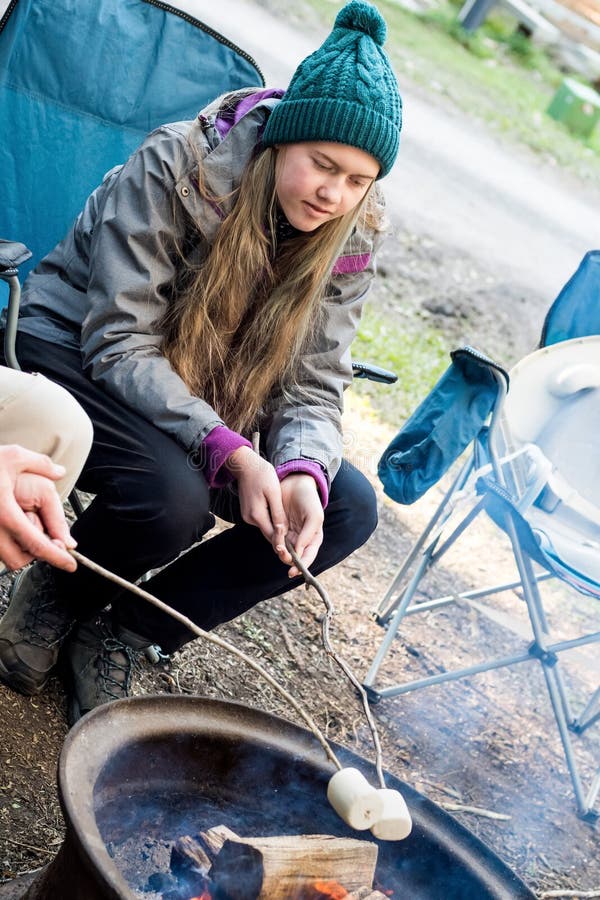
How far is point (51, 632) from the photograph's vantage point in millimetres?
2148

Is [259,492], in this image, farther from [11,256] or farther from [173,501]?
[11,256]

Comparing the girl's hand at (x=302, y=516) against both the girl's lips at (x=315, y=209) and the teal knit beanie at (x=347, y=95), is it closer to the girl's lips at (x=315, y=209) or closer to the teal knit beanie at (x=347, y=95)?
the girl's lips at (x=315, y=209)

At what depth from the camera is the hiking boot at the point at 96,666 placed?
84.3 inches

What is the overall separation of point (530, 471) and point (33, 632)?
1.46m

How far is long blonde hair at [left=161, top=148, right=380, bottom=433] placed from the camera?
80.0 inches

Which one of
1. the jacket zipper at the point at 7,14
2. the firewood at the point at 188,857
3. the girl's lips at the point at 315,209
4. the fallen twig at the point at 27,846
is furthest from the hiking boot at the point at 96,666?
the jacket zipper at the point at 7,14

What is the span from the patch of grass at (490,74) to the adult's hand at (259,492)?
8638mm

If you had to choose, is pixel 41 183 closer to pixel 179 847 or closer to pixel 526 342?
pixel 179 847

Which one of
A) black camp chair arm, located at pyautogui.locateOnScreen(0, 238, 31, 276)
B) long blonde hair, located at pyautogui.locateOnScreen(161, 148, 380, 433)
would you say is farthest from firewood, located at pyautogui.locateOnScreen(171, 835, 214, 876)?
black camp chair arm, located at pyautogui.locateOnScreen(0, 238, 31, 276)

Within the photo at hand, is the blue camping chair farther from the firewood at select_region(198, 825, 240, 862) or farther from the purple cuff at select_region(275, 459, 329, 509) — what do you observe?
the firewood at select_region(198, 825, 240, 862)

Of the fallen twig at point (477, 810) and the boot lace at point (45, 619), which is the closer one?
the boot lace at point (45, 619)

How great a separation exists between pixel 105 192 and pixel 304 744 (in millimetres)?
1185

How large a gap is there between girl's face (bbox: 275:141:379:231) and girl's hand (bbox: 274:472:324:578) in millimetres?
527

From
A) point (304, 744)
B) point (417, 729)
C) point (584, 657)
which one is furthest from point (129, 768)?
point (584, 657)
